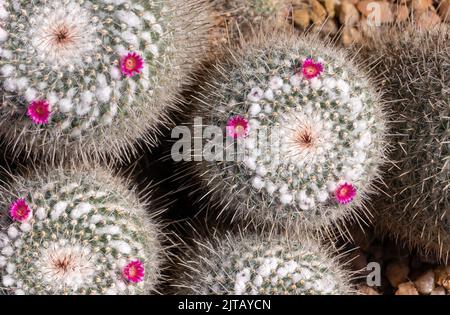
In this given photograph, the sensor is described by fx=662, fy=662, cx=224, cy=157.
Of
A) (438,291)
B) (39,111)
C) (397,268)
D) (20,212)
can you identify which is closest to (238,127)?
(39,111)

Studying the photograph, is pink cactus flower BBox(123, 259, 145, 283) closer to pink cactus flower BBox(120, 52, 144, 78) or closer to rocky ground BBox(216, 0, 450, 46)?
pink cactus flower BBox(120, 52, 144, 78)

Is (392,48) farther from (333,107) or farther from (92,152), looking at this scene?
(92,152)

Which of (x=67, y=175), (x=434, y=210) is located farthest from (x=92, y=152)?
(x=434, y=210)

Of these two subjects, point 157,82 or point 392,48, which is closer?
point 157,82

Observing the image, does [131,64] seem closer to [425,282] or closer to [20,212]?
[20,212]

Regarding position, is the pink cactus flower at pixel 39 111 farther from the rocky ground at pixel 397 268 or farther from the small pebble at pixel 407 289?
the small pebble at pixel 407 289
